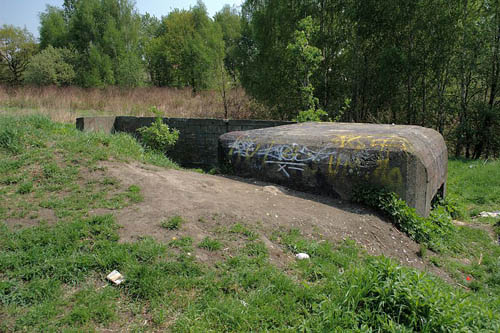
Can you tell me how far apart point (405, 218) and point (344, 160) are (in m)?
1.18

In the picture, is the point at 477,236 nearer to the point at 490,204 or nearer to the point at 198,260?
the point at 490,204

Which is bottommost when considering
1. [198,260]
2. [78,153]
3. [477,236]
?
[477,236]

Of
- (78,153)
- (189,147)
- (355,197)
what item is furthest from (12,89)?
(355,197)

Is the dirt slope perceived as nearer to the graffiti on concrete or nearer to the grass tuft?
the grass tuft

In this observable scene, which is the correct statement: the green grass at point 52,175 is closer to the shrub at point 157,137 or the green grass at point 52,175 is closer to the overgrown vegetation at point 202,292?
the overgrown vegetation at point 202,292

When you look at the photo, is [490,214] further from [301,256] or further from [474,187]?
[301,256]

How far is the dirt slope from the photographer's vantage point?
372 cm

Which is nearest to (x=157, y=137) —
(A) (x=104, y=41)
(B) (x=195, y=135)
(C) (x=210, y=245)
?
(B) (x=195, y=135)

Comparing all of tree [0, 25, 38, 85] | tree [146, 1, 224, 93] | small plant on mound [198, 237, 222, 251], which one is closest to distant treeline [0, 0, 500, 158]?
tree [146, 1, 224, 93]

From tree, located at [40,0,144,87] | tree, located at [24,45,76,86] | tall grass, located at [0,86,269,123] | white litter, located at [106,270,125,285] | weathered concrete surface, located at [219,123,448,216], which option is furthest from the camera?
tree, located at [40,0,144,87]

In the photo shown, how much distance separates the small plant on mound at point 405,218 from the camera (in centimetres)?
481

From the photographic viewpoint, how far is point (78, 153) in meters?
5.28

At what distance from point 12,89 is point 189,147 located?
41.2 feet

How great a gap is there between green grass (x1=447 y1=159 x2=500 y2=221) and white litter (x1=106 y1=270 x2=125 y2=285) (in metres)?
6.38
